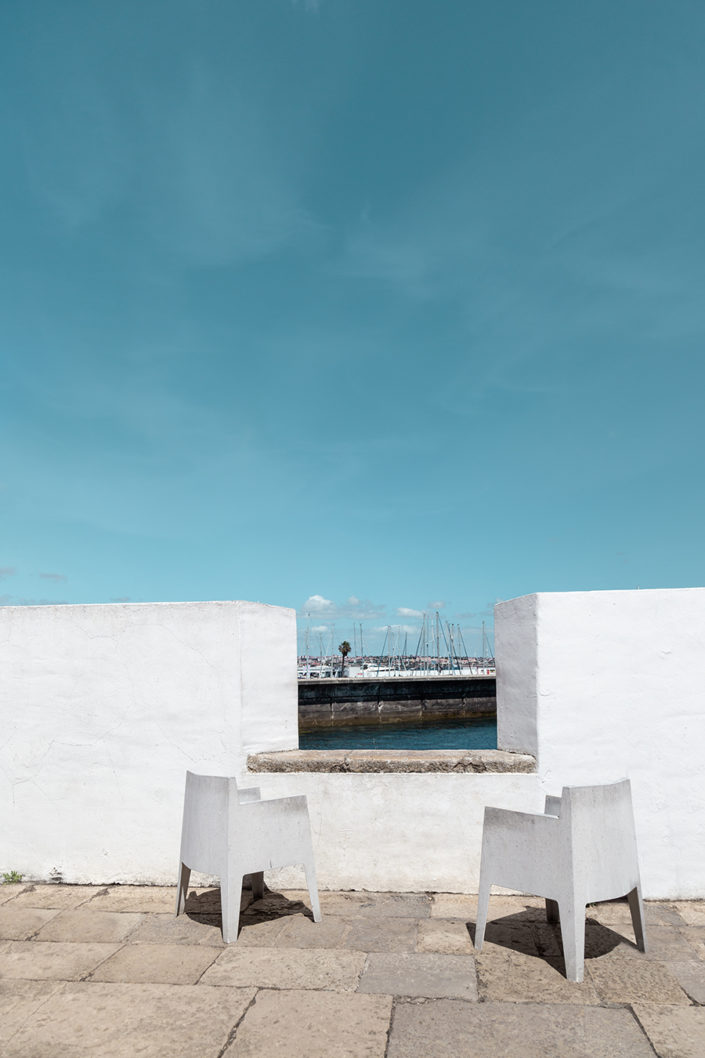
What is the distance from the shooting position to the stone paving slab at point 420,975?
2.86m

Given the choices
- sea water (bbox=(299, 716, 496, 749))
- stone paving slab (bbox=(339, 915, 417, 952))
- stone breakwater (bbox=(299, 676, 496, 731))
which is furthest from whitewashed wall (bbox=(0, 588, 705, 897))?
stone breakwater (bbox=(299, 676, 496, 731))

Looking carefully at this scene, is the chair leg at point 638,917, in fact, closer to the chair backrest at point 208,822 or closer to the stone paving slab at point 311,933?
the stone paving slab at point 311,933

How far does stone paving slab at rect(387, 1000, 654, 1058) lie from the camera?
2.42m

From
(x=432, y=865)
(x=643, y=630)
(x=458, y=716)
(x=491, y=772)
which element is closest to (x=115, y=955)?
(x=432, y=865)

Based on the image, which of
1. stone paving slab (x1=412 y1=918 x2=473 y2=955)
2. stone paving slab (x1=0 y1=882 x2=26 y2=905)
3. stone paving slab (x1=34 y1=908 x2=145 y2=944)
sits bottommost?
stone paving slab (x1=0 y1=882 x2=26 y2=905)

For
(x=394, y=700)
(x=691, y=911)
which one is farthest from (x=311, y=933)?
(x=394, y=700)

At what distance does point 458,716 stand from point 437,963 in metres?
46.7

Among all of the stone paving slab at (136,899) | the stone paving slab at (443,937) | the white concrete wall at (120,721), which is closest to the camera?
the stone paving slab at (443,937)

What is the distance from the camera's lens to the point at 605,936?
3441mm

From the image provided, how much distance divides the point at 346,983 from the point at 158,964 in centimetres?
86

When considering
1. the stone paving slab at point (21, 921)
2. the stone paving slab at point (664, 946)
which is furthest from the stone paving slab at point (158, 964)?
the stone paving slab at point (664, 946)

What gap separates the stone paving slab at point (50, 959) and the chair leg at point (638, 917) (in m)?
2.40

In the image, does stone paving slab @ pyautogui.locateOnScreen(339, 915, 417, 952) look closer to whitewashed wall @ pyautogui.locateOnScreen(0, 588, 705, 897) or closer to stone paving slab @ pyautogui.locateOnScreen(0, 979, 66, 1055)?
whitewashed wall @ pyautogui.locateOnScreen(0, 588, 705, 897)

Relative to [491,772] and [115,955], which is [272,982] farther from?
[491,772]
